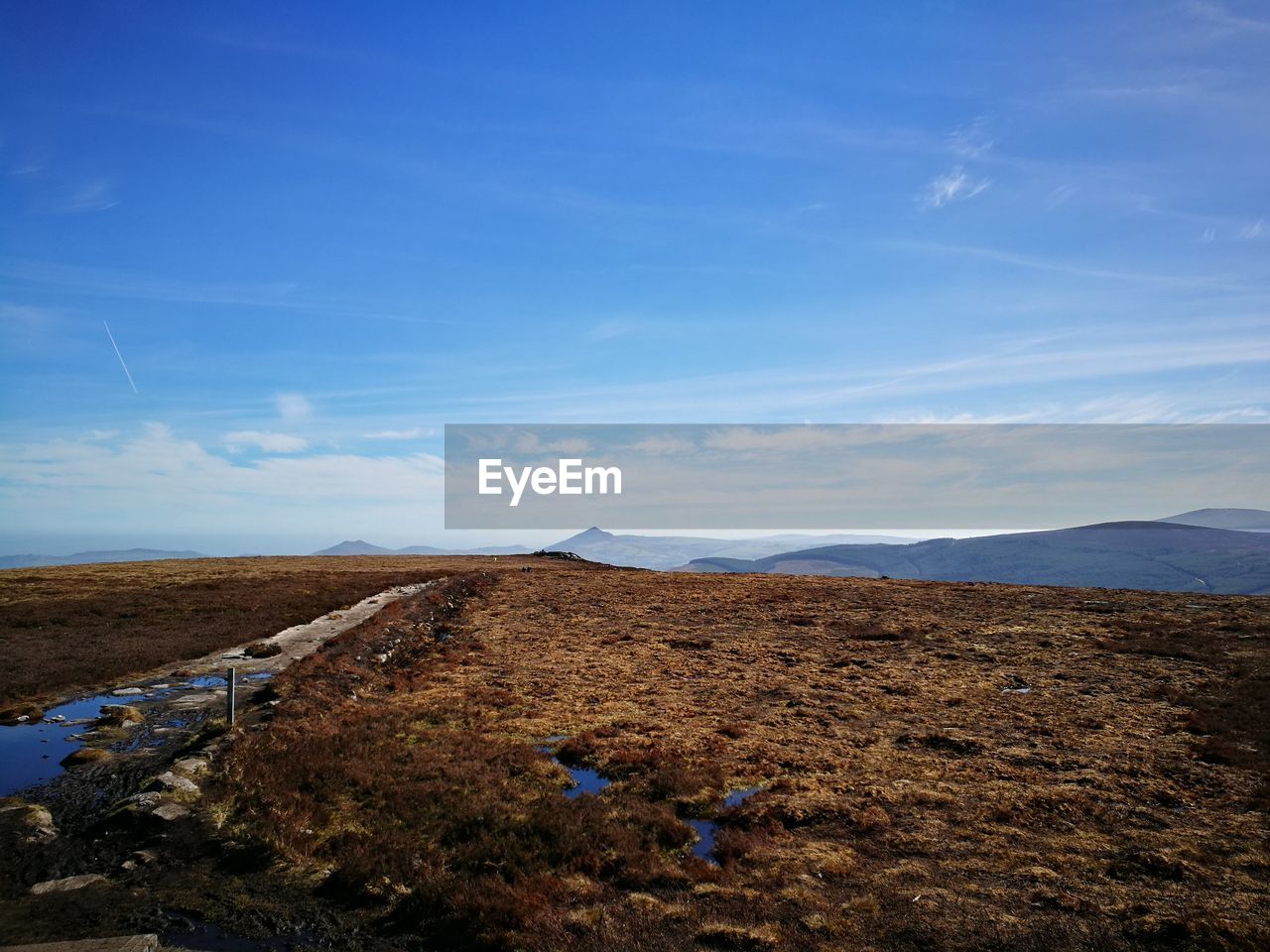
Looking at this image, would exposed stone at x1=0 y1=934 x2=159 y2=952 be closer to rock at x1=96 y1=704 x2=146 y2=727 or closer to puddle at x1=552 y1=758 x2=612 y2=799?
puddle at x1=552 y1=758 x2=612 y2=799

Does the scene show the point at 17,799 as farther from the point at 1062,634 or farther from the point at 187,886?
the point at 1062,634

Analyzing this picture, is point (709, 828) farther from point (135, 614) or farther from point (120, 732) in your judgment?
point (135, 614)

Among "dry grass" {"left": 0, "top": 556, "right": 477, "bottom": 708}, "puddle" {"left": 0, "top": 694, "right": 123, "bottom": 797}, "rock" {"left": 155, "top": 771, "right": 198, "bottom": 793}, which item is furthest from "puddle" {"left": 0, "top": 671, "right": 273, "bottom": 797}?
"rock" {"left": 155, "top": 771, "right": 198, "bottom": 793}

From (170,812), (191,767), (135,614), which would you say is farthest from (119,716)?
(135,614)

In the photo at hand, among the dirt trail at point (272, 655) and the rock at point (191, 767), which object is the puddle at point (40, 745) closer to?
the dirt trail at point (272, 655)

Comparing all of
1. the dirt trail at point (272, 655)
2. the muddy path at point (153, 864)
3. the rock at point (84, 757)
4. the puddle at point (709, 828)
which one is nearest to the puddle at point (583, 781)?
the puddle at point (709, 828)

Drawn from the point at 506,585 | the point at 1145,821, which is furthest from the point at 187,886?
the point at 506,585

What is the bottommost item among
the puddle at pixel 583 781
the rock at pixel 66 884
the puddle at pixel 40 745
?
the puddle at pixel 583 781
